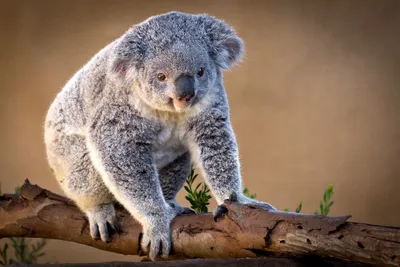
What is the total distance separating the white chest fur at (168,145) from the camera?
245 cm

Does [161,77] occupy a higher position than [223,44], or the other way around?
[223,44]

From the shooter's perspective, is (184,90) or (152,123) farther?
(152,123)

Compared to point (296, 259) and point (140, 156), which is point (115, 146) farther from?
point (296, 259)

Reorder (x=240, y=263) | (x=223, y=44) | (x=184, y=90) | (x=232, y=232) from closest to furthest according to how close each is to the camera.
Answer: (x=240, y=263) → (x=232, y=232) → (x=184, y=90) → (x=223, y=44)

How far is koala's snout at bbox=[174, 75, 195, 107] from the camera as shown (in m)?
2.20

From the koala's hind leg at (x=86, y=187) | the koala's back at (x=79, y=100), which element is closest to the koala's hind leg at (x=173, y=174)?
the koala's hind leg at (x=86, y=187)

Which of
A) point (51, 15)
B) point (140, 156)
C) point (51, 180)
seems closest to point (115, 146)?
point (140, 156)

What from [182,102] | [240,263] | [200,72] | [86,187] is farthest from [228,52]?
[240,263]

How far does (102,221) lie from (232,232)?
22.9 inches

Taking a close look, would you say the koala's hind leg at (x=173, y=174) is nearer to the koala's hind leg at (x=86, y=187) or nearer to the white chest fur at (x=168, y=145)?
the white chest fur at (x=168, y=145)

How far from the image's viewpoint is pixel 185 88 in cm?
220

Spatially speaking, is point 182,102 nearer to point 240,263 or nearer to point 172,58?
point 172,58

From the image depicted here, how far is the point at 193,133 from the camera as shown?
248 cm

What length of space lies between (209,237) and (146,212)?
285 mm
